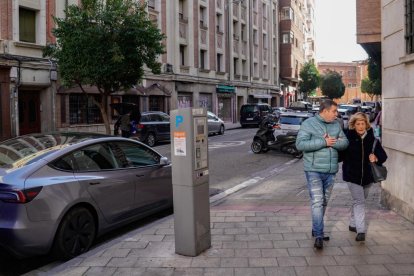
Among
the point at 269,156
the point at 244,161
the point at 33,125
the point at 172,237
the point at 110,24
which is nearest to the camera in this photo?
the point at 172,237

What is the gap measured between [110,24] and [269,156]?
27.8 ft

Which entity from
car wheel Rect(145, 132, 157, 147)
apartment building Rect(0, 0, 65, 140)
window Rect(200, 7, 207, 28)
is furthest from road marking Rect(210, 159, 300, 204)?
window Rect(200, 7, 207, 28)

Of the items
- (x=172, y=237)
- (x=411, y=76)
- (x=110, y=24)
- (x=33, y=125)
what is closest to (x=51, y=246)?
(x=172, y=237)

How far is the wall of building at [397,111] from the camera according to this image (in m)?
6.25

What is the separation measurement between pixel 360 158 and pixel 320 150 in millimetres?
564

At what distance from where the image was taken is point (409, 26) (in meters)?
6.41

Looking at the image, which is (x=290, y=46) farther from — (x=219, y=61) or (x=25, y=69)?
(x=25, y=69)

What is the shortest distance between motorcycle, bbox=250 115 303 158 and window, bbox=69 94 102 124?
9811 mm

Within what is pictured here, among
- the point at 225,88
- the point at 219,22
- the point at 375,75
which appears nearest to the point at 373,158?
the point at 375,75

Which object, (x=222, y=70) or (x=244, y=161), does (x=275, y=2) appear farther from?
(x=244, y=161)

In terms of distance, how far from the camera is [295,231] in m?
5.94

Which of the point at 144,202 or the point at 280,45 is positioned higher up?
the point at 280,45

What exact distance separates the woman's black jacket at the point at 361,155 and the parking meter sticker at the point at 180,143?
1.90 metres

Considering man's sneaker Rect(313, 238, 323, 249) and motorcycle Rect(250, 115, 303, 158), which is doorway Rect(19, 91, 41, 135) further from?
man's sneaker Rect(313, 238, 323, 249)
